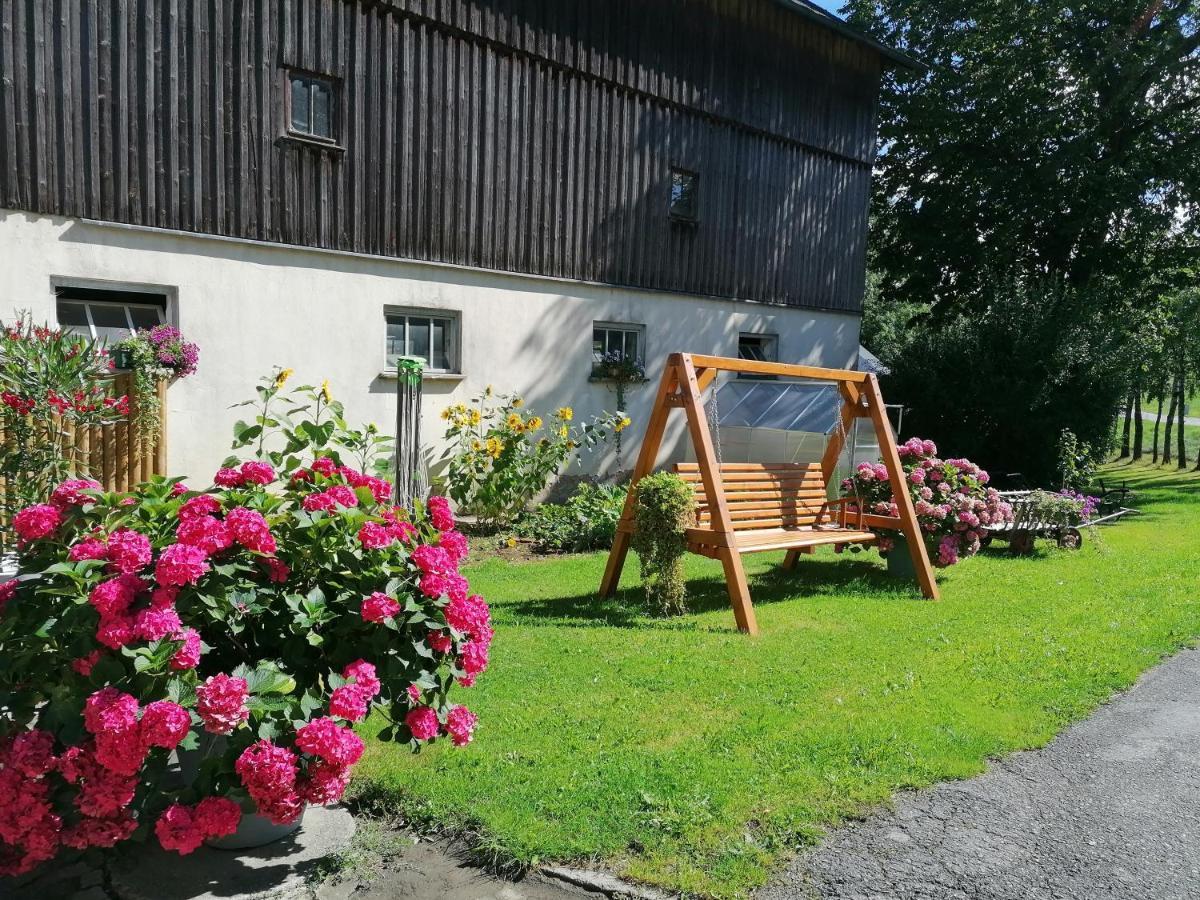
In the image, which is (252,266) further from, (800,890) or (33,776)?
(800,890)

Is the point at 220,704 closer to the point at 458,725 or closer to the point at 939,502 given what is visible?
the point at 458,725

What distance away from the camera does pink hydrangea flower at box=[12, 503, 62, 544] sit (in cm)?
311

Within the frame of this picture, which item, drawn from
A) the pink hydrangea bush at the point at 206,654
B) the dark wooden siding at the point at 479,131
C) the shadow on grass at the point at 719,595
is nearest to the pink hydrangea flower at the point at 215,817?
the pink hydrangea bush at the point at 206,654

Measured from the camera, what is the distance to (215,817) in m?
2.88

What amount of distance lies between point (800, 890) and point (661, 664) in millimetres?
2536

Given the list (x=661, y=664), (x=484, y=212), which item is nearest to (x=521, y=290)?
(x=484, y=212)

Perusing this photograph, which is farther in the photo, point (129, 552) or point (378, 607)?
point (378, 607)

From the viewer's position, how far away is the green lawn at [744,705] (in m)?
3.52

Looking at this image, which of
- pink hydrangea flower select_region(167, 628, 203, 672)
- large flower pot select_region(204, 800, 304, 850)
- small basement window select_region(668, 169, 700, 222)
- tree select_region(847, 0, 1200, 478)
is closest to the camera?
pink hydrangea flower select_region(167, 628, 203, 672)

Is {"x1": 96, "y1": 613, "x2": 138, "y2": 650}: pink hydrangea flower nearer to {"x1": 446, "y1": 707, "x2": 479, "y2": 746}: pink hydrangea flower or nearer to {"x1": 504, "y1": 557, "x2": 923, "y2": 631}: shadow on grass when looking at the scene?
{"x1": 446, "y1": 707, "x2": 479, "y2": 746}: pink hydrangea flower

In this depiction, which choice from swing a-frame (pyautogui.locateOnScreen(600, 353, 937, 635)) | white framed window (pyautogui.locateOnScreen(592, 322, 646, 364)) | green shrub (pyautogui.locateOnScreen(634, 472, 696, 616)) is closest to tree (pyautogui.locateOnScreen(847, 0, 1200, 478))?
white framed window (pyautogui.locateOnScreen(592, 322, 646, 364))

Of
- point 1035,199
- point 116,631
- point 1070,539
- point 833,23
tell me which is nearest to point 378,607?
point 116,631

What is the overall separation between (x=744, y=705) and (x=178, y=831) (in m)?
2.93

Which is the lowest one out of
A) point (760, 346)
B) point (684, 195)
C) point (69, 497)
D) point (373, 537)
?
point (373, 537)
